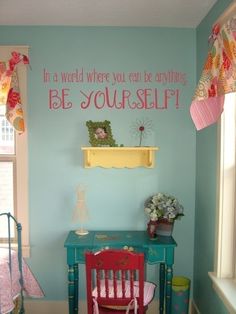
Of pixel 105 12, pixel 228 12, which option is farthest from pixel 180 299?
pixel 105 12

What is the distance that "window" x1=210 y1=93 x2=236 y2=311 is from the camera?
2170 mm

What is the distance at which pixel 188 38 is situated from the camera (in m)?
2.85

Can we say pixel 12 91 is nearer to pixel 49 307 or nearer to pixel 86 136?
pixel 86 136

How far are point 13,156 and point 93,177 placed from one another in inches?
27.3

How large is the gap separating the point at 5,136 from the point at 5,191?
0.47 metres

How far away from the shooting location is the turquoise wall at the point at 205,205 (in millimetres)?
2393

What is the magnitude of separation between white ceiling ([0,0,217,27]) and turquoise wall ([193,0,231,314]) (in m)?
0.15

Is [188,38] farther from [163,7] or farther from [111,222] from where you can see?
[111,222]

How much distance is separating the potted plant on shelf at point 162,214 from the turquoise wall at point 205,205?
220mm

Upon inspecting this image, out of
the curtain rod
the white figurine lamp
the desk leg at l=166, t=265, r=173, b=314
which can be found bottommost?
the desk leg at l=166, t=265, r=173, b=314

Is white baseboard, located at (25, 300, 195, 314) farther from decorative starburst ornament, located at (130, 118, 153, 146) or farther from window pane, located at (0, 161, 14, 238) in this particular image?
decorative starburst ornament, located at (130, 118, 153, 146)

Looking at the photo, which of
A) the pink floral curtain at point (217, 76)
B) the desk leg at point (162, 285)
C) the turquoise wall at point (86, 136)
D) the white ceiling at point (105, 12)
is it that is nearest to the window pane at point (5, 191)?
the turquoise wall at point (86, 136)

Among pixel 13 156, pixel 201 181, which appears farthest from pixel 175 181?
pixel 13 156

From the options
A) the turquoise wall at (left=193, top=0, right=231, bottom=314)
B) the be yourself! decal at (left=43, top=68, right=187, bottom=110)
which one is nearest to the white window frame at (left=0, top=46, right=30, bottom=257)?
the be yourself! decal at (left=43, top=68, right=187, bottom=110)
